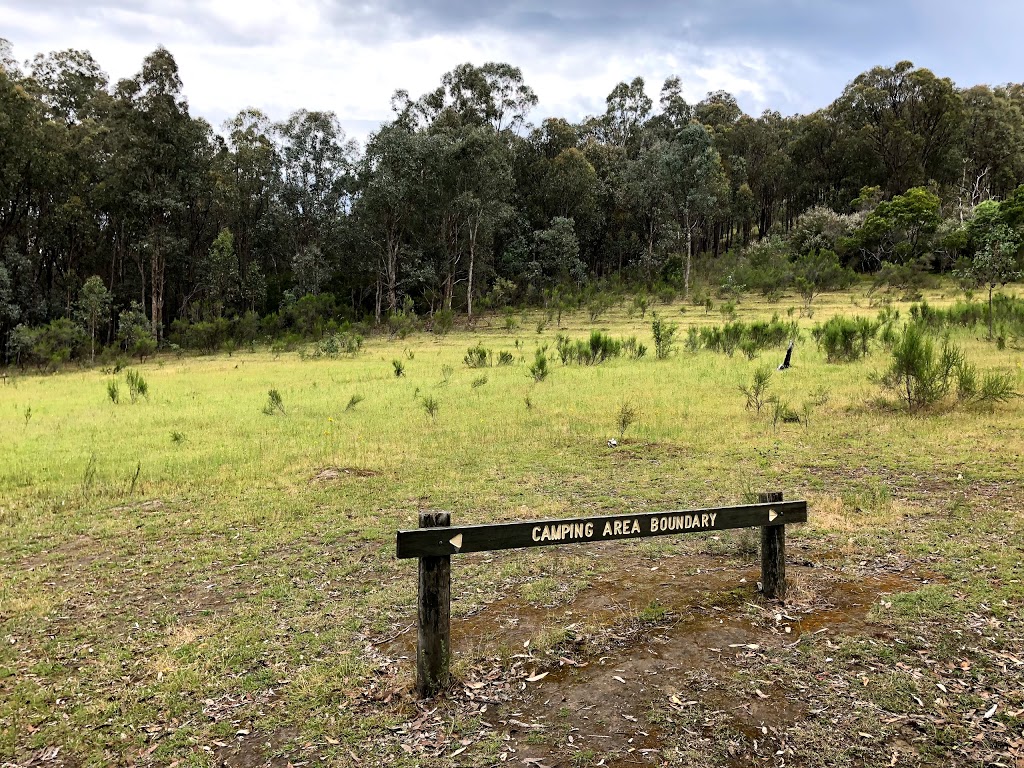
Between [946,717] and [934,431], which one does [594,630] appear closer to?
[946,717]

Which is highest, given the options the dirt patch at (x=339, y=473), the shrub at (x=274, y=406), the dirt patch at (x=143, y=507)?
the shrub at (x=274, y=406)

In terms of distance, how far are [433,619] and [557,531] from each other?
814mm

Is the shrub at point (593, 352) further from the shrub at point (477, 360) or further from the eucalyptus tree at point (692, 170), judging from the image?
the eucalyptus tree at point (692, 170)

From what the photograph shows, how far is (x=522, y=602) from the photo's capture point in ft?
16.0

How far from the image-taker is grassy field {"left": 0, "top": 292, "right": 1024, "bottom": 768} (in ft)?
11.0

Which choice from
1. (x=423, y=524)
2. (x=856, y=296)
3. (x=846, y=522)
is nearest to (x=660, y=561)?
(x=846, y=522)

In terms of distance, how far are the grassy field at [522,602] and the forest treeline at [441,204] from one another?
25789mm

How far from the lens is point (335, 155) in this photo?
145 feet

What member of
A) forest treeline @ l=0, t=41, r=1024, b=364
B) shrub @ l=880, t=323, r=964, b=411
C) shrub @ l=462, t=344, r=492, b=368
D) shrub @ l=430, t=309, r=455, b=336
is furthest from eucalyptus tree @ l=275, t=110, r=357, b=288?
shrub @ l=880, t=323, r=964, b=411

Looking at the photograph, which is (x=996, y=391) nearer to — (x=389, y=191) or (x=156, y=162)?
(x=389, y=191)

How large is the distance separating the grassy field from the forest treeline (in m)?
25.8

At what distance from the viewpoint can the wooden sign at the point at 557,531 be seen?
3398 mm

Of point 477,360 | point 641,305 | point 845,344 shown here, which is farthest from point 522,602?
point 641,305

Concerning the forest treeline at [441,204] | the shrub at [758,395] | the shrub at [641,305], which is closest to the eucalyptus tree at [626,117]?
the forest treeline at [441,204]
